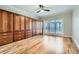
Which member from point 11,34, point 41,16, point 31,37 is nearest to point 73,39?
point 41,16

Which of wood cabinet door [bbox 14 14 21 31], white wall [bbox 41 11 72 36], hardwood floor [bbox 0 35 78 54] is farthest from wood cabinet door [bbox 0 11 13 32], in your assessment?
white wall [bbox 41 11 72 36]

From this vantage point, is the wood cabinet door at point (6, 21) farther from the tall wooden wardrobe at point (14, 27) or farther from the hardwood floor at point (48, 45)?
the hardwood floor at point (48, 45)

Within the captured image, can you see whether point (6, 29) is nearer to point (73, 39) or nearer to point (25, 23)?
point (25, 23)

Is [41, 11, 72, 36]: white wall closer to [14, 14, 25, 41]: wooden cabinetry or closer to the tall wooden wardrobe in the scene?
the tall wooden wardrobe

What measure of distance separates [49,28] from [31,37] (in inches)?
45.9

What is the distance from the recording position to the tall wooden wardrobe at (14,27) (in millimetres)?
3713

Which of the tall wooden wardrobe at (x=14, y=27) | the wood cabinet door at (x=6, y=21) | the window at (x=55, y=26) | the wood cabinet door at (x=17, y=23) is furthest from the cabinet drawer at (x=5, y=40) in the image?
the window at (x=55, y=26)

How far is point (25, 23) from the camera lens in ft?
13.0

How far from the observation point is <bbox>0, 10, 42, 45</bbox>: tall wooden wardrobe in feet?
12.2

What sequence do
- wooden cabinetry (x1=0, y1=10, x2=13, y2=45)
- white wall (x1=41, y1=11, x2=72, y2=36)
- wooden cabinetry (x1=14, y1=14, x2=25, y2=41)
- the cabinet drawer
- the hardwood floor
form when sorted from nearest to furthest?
white wall (x1=41, y1=11, x2=72, y2=36) < the hardwood floor < the cabinet drawer < wooden cabinetry (x1=0, y1=10, x2=13, y2=45) < wooden cabinetry (x1=14, y1=14, x2=25, y2=41)

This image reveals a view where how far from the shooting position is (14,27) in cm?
389

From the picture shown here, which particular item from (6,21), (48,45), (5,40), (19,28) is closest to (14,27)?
(19,28)

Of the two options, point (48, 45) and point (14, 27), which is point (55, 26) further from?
point (14, 27)
